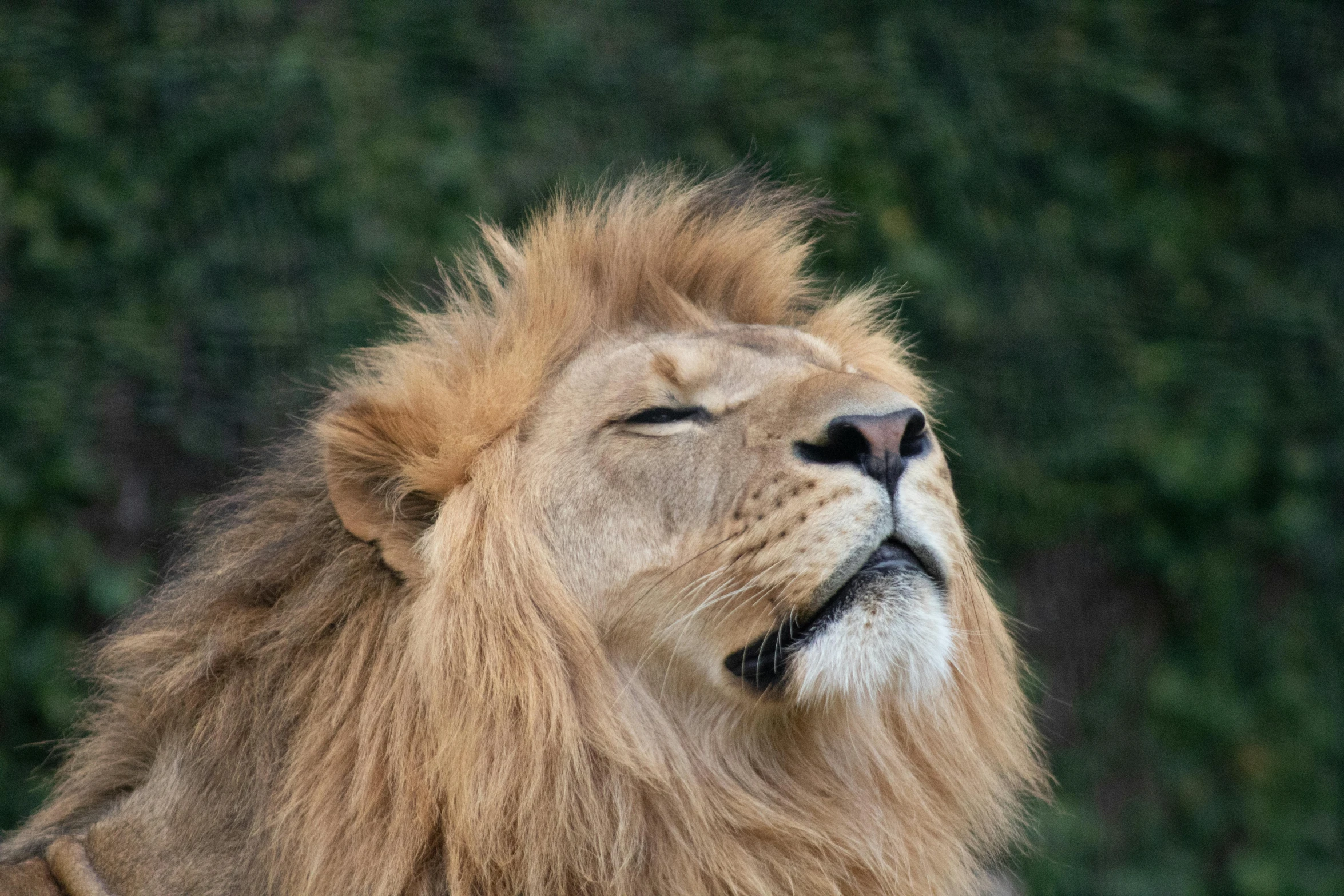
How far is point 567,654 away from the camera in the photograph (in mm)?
1397

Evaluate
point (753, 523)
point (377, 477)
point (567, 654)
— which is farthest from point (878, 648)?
point (377, 477)

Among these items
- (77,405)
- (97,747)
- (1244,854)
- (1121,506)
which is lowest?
(1244,854)

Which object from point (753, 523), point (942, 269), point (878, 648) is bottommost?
point (942, 269)

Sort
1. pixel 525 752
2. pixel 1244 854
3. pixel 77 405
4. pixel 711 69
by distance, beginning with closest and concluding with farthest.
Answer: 1. pixel 525 752
2. pixel 77 405
3. pixel 711 69
4. pixel 1244 854

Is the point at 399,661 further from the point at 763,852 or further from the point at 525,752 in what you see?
the point at 763,852

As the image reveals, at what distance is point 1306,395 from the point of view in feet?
10.6

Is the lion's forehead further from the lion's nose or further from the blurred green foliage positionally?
the blurred green foliage

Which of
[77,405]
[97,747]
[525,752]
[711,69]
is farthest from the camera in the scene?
[711,69]

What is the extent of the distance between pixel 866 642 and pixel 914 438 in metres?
0.21

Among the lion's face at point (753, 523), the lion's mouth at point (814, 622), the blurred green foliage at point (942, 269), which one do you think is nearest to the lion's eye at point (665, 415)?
the lion's face at point (753, 523)

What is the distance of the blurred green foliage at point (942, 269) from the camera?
2.72 metres

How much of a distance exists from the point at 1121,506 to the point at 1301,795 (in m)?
0.82

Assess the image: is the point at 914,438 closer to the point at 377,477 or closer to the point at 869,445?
the point at 869,445

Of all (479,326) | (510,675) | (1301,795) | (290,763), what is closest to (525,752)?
(510,675)
